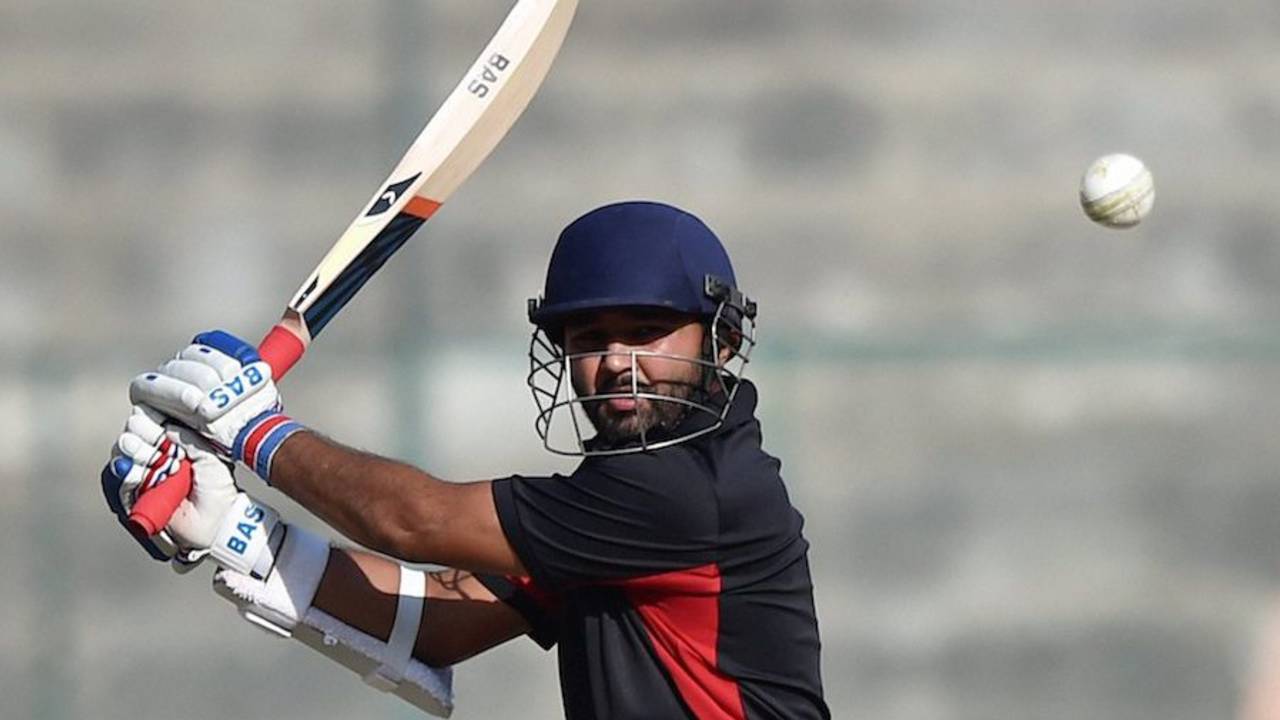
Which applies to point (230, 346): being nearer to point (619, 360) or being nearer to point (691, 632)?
point (619, 360)

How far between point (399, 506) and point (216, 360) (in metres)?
0.30

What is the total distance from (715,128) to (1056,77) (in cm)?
78

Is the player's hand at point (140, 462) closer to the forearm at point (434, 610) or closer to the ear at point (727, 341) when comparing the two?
the forearm at point (434, 610)

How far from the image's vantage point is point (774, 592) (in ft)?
10.5

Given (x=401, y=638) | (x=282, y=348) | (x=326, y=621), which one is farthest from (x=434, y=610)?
(x=282, y=348)

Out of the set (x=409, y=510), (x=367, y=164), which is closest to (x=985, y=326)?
(x=367, y=164)

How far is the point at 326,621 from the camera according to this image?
3.38 metres

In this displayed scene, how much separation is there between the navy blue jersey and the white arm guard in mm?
301

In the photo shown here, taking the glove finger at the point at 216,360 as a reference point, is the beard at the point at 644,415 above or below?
below

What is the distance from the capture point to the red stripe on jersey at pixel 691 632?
3.12 m

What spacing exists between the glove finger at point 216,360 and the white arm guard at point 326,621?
1.07 ft

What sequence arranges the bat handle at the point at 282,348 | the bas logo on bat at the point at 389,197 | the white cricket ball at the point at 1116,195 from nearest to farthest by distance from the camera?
the bat handle at the point at 282,348 < the bas logo on bat at the point at 389,197 < the white cricket ball at the point at 1116,195

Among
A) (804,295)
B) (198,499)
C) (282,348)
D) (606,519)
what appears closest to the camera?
(606,519)

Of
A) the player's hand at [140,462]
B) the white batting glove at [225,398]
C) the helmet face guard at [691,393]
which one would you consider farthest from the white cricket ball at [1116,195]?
the player's hand at [140,462]
